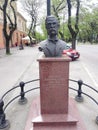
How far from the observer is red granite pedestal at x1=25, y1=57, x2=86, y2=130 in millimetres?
4598

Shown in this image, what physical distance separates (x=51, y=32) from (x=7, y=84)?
5.05 metres

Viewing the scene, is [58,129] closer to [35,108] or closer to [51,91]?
[51,91]

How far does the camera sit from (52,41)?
4.99 metres

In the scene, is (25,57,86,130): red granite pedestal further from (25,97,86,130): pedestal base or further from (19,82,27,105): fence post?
(19,82,27,105): fence post

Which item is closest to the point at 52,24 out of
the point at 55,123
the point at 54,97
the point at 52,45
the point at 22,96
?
the point at 52,45

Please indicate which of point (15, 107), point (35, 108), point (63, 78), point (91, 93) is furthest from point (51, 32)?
point (91, 93)

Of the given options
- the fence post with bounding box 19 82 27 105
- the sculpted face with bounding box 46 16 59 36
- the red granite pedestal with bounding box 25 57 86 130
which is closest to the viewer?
the red granite pedestal with bounding box 25 57 86 130

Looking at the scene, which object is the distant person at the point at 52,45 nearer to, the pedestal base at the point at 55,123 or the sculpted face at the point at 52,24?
the sculpted face at the point at 52,24

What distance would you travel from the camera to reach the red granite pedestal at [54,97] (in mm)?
4598

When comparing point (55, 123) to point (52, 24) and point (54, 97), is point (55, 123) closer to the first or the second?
point (54, 97)

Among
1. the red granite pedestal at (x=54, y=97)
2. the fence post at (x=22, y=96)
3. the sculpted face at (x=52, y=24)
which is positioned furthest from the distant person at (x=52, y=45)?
the fence post at (x=22, y=96)

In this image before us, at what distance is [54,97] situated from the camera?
189 inches

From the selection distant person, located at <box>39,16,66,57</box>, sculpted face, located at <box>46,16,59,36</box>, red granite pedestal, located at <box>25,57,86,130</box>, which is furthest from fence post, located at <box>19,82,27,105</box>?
sculpted face, located at <box>46,16,59,36</box>

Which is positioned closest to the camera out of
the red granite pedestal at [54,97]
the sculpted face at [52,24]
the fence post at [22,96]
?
the red granite pedestal at [54,97]
